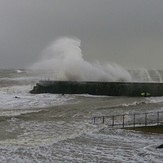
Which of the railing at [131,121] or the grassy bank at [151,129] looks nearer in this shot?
the grassy bank at [151,129]

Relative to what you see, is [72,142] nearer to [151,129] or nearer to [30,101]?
[151,129]

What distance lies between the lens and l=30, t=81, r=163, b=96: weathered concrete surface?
3681cm

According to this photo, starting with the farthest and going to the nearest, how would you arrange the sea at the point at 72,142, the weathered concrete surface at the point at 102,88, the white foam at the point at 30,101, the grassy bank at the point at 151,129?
the weathered concrete surface at the point at 102,88, the white foam at the point at 30,101, the grassy bank at the point at 151,129, the sea at the point at 72,142

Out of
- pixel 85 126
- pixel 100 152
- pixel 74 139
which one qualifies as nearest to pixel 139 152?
pixel 100 152

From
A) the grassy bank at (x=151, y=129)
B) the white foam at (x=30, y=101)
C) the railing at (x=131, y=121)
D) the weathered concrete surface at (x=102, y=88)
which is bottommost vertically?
the grassy bank at (x=151, y=129)

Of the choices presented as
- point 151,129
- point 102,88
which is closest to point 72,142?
point 151,129

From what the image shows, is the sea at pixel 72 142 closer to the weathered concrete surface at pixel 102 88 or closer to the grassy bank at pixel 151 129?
the grassy bank at pixel 151 129

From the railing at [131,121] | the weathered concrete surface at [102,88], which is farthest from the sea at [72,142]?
the weathered concrete surface at [102,88]

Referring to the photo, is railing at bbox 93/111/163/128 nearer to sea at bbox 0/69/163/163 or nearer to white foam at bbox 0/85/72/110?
sea at bbox 0/69/163/163

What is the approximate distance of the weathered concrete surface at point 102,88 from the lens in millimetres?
36812

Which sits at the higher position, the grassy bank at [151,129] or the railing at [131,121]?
the railing at [131,121]

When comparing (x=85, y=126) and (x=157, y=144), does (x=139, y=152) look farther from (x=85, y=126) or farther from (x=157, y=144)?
(x=85, y=126)

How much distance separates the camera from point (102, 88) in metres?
38.8

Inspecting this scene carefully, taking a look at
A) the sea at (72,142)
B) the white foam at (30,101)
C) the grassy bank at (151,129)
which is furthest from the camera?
the white foam at (30,101)
